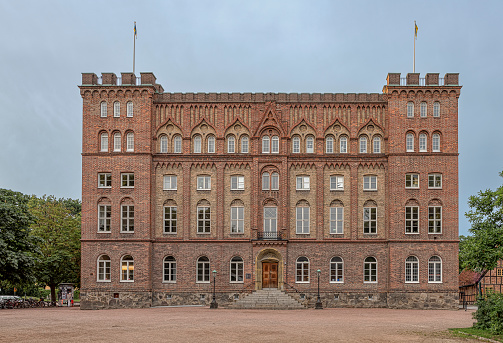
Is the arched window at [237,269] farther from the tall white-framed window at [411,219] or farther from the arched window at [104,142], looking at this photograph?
the arched window at [104,142]

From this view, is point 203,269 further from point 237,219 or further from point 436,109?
point 436,109

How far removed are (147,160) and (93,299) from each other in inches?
470

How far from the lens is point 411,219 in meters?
49.2

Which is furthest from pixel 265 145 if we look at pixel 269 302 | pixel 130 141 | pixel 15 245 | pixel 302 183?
pixel 15 245

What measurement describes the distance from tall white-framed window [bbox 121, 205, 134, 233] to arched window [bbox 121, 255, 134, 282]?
2.27 meters

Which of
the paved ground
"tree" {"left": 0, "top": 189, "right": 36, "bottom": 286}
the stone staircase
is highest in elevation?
"tree" {"left": 0, "top": 189, "right": 36, "bottom": 286}

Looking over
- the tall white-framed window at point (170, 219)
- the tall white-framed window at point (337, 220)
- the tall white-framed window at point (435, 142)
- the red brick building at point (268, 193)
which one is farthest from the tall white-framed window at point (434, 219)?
the tall white-framed window at point (170, 219)

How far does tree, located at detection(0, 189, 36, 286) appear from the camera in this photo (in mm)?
46562

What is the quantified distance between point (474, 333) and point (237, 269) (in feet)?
85.6

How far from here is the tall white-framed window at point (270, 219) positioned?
5050 cm

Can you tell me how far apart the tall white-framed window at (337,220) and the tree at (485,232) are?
12.5 metres

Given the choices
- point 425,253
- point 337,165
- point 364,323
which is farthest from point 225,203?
point 364,323

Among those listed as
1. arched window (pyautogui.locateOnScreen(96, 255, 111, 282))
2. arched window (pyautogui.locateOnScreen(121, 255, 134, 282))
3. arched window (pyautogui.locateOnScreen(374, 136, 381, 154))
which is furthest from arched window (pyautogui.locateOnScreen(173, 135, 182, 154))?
arched window (pyautogui.locateOnScreen(374, 136, 381, 154))

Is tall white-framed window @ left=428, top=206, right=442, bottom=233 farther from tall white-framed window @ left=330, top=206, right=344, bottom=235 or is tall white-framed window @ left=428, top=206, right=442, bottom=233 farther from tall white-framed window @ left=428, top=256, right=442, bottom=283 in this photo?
tall white-framed window @ left=330, top=206, right=344, bottom=235
